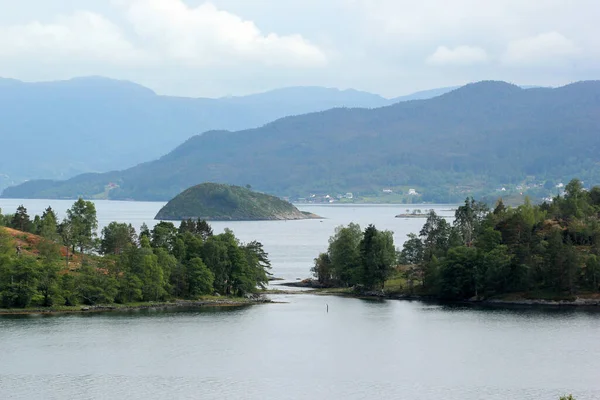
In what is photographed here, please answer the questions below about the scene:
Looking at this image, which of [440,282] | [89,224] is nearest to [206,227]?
[89,224]

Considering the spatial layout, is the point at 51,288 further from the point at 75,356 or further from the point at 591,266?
the point at 591,266

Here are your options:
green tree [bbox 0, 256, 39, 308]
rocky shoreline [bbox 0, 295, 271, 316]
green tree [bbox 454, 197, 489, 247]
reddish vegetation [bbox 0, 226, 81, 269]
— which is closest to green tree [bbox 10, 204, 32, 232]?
reddish vegetation [bbox 0, 226, 81, 269]

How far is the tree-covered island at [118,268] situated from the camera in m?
124

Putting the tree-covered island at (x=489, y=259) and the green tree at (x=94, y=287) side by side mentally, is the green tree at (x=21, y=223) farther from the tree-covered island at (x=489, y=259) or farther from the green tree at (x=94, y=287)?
the tree-covered island at (x=489, y=259)

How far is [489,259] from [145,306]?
168ft

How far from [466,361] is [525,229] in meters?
64.3

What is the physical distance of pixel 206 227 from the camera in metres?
168

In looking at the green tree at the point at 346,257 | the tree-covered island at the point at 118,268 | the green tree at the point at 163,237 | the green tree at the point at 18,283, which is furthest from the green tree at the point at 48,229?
the green tree at the point at 346,257

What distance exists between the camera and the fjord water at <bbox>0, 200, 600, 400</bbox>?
7981 cm

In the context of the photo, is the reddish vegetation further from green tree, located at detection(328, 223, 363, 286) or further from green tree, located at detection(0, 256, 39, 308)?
green tree, located at detection(328, 223, 363, 286)

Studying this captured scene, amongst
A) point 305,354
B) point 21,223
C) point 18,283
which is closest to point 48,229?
point 21,223

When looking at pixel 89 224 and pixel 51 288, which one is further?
pixel 89 224

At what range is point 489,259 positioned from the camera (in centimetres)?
13862

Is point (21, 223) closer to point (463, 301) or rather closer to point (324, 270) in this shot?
point (324, 270)
